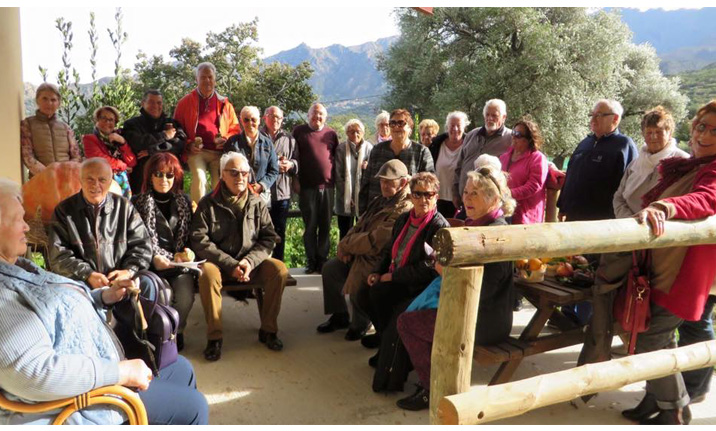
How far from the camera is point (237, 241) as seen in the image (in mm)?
4285

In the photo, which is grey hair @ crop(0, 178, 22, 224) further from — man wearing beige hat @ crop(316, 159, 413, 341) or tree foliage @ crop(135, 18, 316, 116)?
tree foliage @ crop(135, 18, 316, 116)

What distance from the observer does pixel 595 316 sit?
10.8 feet

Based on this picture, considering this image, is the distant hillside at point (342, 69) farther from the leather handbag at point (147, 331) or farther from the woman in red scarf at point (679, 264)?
the leather handbag at point (147, 331)

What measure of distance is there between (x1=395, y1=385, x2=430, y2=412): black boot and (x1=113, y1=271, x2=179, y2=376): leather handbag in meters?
1.46

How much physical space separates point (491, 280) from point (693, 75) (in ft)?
228

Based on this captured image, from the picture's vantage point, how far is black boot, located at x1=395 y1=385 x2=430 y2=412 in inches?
131

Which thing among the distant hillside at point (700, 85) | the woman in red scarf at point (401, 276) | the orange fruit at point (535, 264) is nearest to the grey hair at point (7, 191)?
the woman in red scarf at point (401, 276)

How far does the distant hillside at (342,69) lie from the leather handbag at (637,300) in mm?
102060

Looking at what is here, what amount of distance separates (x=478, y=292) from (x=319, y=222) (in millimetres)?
4069

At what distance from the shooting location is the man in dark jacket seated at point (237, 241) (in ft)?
13.7

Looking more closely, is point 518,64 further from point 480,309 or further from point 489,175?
point 480,309

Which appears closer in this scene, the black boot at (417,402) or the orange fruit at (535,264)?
the black boot at (417,402)

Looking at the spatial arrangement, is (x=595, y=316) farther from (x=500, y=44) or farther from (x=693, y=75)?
(x=693, y=75)

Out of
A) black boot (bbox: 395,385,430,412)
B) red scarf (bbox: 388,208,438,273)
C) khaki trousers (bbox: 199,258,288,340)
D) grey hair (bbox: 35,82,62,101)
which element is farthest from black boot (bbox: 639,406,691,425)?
grey hair (bbox: 35,82,62,101)
